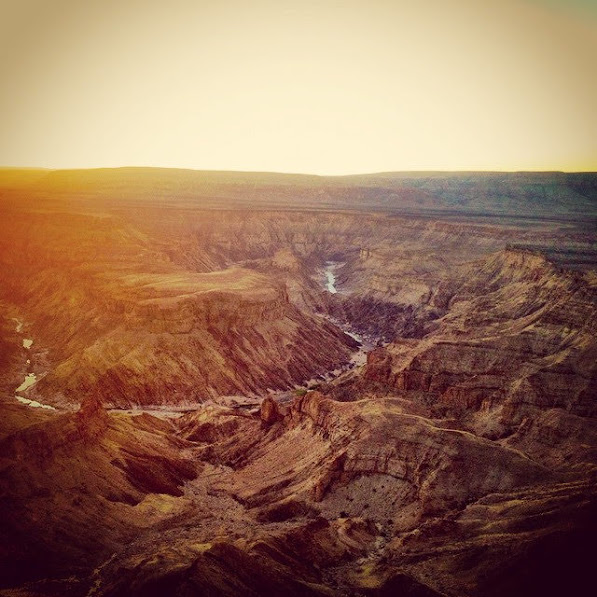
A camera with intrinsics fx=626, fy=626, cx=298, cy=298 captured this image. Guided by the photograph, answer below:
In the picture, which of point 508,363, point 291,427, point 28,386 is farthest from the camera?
point 28,386

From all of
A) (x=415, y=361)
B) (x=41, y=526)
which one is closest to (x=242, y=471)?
(x=41, y=526)

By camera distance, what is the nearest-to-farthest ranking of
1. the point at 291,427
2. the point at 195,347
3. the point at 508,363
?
the point at 291,427, the point at 508,363, the point at 195,347

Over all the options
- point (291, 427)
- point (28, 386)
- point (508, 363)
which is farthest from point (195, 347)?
point (508, 363)

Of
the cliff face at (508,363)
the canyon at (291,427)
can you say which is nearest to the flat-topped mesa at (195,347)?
the canyon at (291,427)

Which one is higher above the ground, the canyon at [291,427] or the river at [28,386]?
the canyon at [291,427]

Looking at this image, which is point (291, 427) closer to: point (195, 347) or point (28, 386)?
point (195, 347)

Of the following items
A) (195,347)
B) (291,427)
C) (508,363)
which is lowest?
(291,427)

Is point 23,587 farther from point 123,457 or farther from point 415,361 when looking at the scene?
point 415,361

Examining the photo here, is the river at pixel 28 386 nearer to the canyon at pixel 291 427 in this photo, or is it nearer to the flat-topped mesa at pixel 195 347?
the canyon at pixel 291 427
